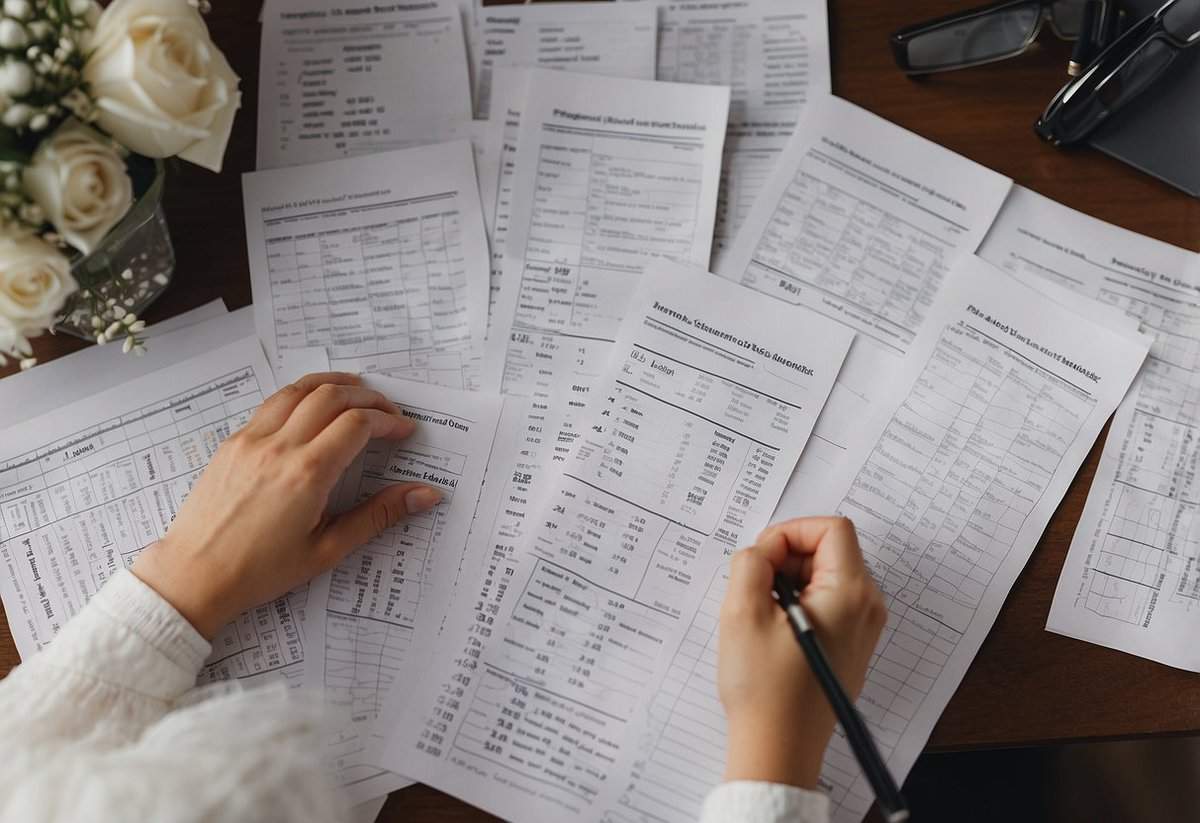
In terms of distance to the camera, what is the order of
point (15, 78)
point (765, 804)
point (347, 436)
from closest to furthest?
point (15, 78), point (765, 804), point (347, 436)

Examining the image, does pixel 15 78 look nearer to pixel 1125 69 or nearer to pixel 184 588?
pixel 184 588

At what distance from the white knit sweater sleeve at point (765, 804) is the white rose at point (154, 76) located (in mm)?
573

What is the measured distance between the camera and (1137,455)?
2.62ft

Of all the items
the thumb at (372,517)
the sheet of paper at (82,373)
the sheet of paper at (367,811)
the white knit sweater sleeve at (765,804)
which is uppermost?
the sheet of paper at (82,373)

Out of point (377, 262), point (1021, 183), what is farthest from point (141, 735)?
point (1021, 183)

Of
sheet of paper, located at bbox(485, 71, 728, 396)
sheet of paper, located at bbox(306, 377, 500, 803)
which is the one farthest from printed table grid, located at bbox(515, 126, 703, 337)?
sheet of paper, located at bbox(306, 377, 500, 803)

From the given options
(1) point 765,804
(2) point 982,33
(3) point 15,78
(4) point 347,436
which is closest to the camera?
(3) point 15,78

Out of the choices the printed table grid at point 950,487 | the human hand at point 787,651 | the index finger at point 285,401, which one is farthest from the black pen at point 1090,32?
the index finger at point 285,401

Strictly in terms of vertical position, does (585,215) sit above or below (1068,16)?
below

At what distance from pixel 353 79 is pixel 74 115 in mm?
323

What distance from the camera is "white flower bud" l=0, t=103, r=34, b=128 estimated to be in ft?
1.80

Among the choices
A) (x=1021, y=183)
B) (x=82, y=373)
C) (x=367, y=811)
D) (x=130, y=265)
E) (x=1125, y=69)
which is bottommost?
(x=367, y=811)

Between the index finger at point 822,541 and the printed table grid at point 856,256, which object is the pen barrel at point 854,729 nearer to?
the index finger at point 822,541

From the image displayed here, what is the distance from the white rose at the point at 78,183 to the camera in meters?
0.57
